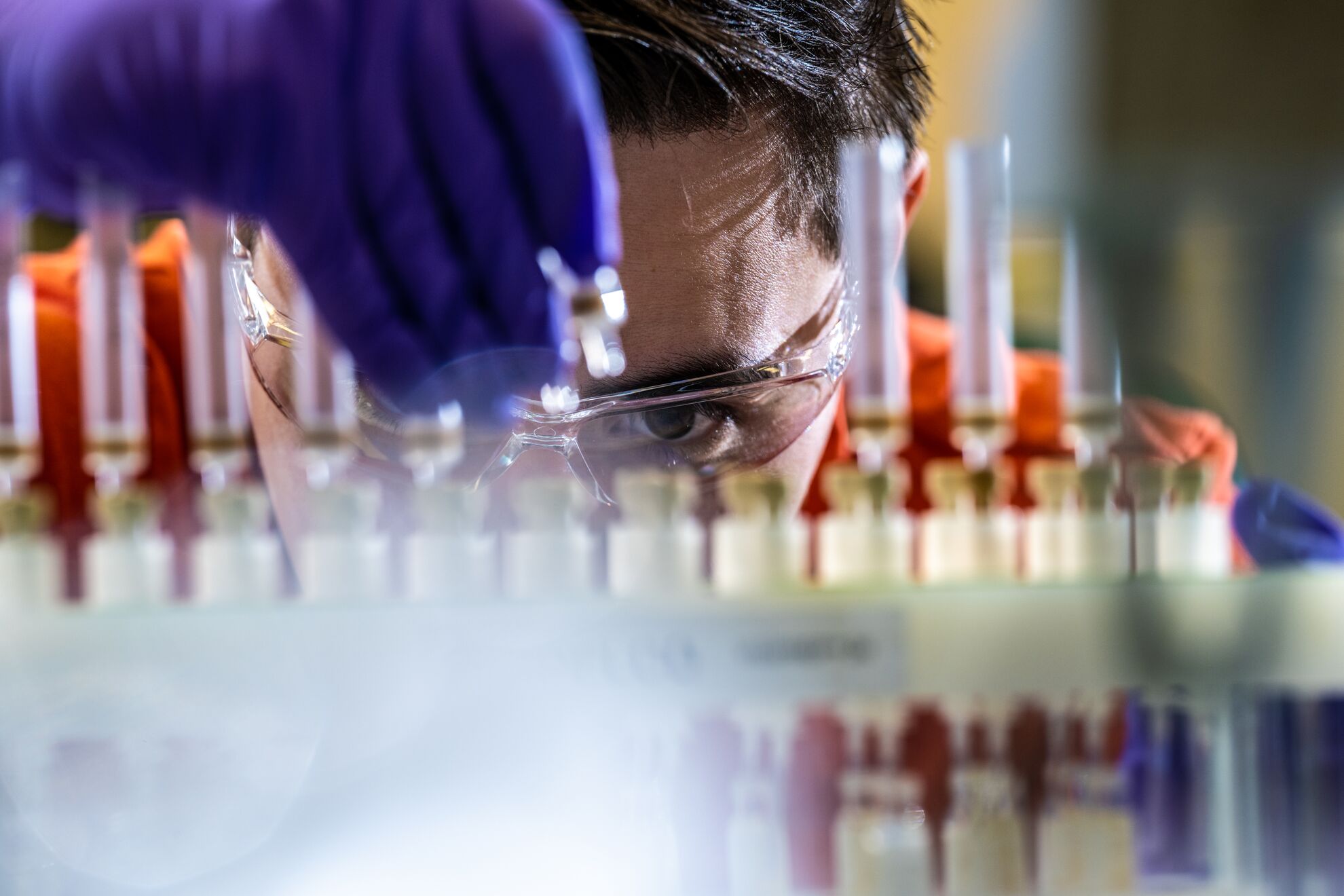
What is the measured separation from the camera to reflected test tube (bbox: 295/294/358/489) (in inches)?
19.1

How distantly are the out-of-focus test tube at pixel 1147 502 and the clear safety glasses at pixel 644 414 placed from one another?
0.17m

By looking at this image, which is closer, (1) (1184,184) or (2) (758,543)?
(2) (758,543)

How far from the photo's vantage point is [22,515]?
19.8 inches

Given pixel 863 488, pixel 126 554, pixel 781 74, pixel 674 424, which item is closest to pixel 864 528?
pixel 863 488

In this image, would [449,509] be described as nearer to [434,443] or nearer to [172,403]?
[434,443]

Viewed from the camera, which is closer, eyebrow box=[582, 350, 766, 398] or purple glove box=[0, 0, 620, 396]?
purple glove box=[0, 0, 620, 396]

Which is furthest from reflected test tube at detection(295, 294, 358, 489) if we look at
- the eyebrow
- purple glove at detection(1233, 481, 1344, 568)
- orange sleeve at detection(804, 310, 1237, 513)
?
purple glove at detection(1233, 481, 1344, 568)

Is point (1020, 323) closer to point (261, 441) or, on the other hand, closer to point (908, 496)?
point (908, 496)

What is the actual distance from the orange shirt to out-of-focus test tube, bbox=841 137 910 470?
0.02 m

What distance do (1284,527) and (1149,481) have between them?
11cm

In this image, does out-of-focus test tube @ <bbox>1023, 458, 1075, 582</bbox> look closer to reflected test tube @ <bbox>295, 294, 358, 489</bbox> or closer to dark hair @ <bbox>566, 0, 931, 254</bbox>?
dark hair @ <bbox>566, 0, 931, 254</bbox>

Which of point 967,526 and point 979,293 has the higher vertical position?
point 979,293

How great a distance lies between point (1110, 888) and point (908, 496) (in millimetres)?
241

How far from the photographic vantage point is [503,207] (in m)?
0.45
